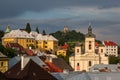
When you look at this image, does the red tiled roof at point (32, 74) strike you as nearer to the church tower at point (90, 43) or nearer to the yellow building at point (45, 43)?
the church tower at point (90, 43)

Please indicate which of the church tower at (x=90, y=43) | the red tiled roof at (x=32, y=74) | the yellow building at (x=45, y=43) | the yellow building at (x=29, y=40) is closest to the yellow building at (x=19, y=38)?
the yellow building at (x=29, y=40)

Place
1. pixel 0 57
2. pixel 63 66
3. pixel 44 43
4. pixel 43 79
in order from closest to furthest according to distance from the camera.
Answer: pixel 43 79 < pixel 0 57 < pixel 63 66 < pixel 44 43

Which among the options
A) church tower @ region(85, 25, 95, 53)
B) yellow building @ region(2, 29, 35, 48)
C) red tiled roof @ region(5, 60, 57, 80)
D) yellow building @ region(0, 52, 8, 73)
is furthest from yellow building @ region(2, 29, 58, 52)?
red tiled roof @ region(5, 60, 57, 80)

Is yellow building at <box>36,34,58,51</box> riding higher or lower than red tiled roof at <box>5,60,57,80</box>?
higher

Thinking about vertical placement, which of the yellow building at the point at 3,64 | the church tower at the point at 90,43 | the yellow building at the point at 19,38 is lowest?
the yellow building at the point at 3,64

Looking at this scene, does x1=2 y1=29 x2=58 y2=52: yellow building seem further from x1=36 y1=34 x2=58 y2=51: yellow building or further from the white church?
the white church

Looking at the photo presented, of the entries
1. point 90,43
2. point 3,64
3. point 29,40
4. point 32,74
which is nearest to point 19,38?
point 29,40

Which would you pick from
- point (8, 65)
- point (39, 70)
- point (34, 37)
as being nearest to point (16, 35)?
point (34, 37)

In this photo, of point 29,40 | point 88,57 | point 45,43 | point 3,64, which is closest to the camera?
point 3,64

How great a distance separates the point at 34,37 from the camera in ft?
631

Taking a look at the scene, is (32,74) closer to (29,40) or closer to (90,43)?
(90,43)

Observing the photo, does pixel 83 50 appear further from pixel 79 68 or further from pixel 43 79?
pixel 43 79

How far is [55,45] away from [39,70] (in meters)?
144

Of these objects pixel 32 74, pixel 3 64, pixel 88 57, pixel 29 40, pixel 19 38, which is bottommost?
pixel 32 74
